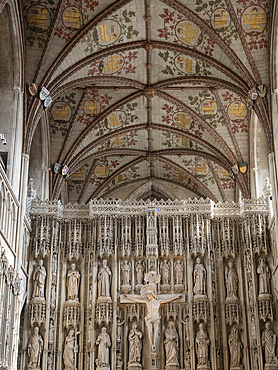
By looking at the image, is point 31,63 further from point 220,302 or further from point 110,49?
point 220,302

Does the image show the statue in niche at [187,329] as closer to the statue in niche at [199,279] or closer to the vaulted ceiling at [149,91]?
the statue in niche at [199,279]

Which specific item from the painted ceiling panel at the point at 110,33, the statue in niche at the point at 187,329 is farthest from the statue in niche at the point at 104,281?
the painted ceiling panel at the point at 110,33

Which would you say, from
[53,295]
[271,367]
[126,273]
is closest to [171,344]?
[126,273]

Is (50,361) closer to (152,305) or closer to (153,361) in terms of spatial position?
(153,361)

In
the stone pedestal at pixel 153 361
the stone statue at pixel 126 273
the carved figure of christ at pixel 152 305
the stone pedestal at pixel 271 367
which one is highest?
the stone statue at pixel 126 273

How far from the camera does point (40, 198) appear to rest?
27375 millimetres

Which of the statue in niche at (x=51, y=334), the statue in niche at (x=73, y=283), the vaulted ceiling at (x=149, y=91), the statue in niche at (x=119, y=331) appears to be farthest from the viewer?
the statue in niche at (x=73, y=283)

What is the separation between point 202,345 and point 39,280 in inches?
252

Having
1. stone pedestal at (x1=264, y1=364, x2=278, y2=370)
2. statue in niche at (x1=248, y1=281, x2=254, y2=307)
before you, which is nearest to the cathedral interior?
stone pedestal at (x1=264, y1=364, x2=278, y2=370)

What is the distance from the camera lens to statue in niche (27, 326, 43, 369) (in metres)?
23.5

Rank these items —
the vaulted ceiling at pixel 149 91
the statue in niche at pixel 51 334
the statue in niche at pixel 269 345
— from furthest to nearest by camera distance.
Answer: the statue in niche at pixel 51 334
the vaulted ceiling at pixel 149 91
the statue in niche at pixel 269 345

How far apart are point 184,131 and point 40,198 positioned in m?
7.12

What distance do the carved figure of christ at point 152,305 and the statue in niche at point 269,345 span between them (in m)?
3.36

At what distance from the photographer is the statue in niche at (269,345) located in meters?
23.2
